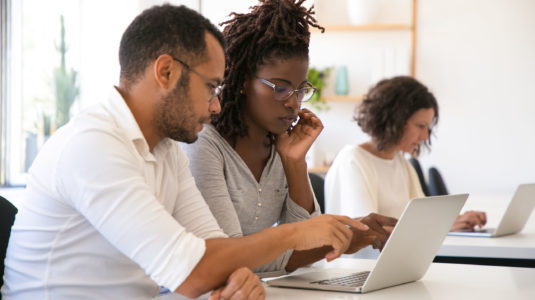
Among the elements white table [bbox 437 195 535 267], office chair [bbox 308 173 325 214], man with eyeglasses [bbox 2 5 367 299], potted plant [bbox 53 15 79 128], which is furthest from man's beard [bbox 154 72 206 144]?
potted plant [bbox 53 15 79 128]

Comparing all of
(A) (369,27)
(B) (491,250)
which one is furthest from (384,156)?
(A) (369,27)

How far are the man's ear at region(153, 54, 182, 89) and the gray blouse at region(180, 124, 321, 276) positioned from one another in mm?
373

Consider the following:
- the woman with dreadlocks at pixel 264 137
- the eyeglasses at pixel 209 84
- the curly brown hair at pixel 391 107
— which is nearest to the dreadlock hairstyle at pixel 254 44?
the woman with dreadlocks at pixel 264 137

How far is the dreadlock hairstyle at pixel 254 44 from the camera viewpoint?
1.64 meters

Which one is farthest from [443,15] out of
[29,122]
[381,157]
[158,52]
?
[158,52]

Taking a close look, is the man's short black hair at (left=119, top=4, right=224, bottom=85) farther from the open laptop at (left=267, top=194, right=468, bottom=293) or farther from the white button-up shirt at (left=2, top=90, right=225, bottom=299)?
the open laptop at (left=267, top=194, right=468, bottom=293)

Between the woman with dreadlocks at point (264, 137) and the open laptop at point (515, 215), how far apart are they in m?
0.78

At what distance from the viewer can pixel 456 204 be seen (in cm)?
144

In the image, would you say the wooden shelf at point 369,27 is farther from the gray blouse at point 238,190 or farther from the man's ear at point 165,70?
the man's ear at point 165,70

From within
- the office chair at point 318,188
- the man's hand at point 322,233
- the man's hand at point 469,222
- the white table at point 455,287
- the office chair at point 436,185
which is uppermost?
the man's hand at point 322,233

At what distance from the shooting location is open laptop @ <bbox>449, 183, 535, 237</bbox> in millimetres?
2229

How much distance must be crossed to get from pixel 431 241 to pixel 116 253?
704 mm

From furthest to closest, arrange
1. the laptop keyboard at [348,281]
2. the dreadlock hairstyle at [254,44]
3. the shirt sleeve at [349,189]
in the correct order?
the shirt sleeve at [349,189] → the dreadlock hairstyle at [254,44] → the laptop keyboard at [348,281]

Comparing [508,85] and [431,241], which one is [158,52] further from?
[508,85]
